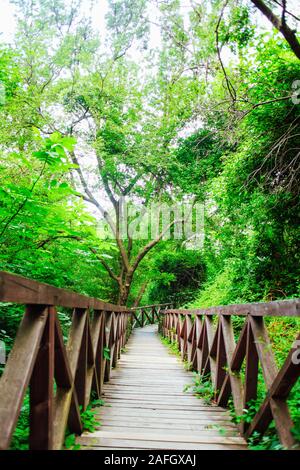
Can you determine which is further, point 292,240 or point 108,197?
point 108,197

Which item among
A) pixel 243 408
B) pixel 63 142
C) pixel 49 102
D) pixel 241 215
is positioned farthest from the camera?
pixel 49 102

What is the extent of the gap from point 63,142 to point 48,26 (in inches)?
523

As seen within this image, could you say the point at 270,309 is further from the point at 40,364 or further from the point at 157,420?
the point at 157,420

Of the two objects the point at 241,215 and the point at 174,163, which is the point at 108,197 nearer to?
the point at 174,163

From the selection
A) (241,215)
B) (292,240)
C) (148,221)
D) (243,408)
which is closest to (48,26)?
(148,221)

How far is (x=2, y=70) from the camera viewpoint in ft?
21.8
